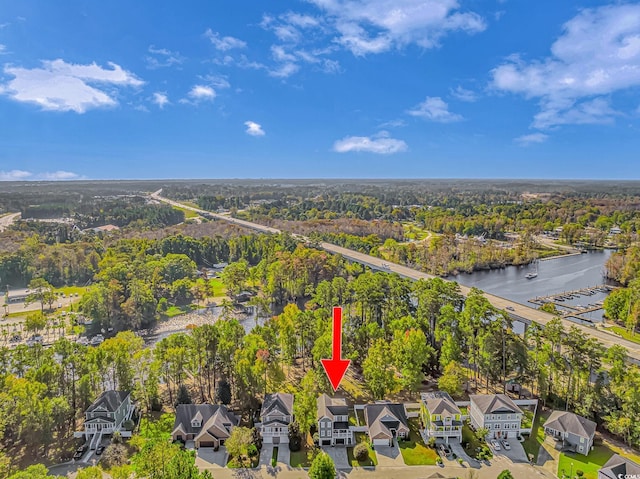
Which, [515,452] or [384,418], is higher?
[384,418]

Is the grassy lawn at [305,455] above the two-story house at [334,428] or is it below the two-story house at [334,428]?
below

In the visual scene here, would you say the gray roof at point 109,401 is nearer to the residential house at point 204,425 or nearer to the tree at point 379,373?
the residential house at point 204,425

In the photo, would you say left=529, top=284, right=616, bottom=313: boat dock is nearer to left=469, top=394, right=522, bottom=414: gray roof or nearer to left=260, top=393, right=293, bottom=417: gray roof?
left=469, top=394, right=522, bottom=414: gray roof

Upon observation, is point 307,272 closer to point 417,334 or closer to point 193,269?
point 193,269

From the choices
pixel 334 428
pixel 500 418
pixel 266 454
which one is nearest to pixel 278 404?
pixel 266 454

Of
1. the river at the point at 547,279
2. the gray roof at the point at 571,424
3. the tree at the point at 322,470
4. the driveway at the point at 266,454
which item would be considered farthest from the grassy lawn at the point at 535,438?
the river at the point at 547,279

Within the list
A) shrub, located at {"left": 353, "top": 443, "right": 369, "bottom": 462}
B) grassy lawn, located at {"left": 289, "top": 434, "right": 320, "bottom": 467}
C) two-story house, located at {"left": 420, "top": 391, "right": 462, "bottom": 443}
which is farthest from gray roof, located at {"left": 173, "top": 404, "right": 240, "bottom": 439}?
two-story house, located at {"left": 420, "top": 391, "right": 462, "bottom": 443}

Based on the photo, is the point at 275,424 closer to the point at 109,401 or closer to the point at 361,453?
the point at 361,453
